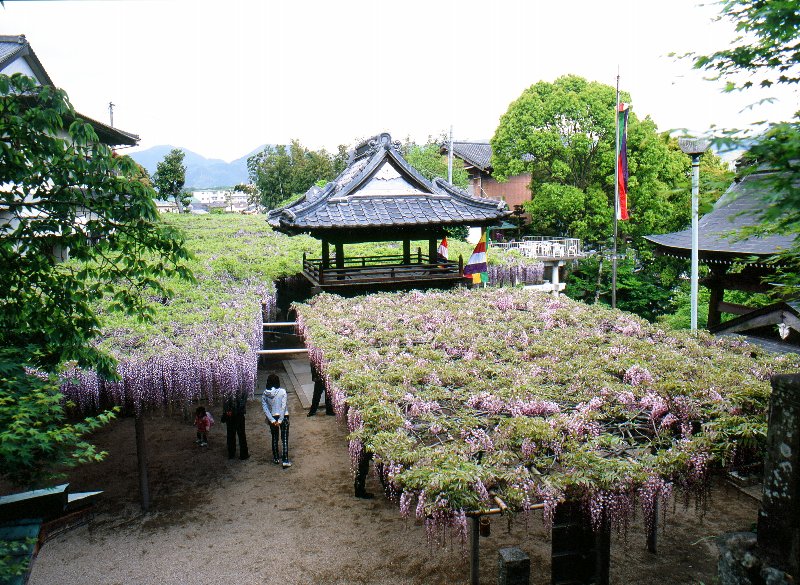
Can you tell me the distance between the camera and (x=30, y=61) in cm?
2467

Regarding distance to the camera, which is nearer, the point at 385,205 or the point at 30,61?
the point at 385,205

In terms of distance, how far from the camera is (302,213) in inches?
629

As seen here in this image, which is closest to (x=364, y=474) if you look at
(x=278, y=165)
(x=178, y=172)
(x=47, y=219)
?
(x=47, y=219)

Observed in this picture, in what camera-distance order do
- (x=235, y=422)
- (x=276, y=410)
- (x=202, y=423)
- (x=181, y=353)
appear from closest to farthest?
(x=181, y=353)
(x=276, y=410)
(x=235, y=422)
(x=202, y=423)

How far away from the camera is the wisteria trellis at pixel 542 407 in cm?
576

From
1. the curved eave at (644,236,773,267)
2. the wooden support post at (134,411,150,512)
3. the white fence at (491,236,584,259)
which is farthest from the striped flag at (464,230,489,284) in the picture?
the white fence at (491,236,584,259)

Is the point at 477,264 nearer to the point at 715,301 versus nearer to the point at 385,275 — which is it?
the point at 385,275

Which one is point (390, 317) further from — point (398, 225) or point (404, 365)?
point (398, 225)

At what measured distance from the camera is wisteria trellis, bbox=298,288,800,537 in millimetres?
5762

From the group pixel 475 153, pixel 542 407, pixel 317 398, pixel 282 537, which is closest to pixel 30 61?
pixel 317 398

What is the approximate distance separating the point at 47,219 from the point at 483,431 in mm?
5207

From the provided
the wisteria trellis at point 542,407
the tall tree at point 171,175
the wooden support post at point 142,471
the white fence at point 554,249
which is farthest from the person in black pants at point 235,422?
the tall tree at point 171,175

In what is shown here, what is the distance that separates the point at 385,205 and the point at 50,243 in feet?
38.1

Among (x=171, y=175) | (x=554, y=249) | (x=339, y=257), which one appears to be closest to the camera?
(x=339, y=257)
